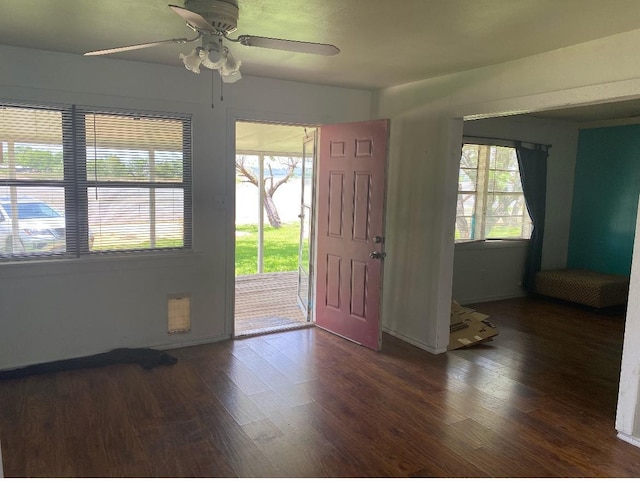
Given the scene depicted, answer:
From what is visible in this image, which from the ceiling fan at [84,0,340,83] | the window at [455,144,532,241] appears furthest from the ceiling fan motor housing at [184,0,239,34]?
the window at [455,144,532,241]

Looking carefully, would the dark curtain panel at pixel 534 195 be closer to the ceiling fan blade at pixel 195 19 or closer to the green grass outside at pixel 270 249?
the green grass outside at pixel 270 249

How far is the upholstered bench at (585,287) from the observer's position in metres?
5.38

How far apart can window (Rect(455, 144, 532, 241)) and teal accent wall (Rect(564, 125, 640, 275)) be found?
0.90 metres

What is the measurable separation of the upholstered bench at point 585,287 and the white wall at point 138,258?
3517 millimetres

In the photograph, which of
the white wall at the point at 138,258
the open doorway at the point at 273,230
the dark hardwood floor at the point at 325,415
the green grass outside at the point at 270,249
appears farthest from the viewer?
the green grass outside at the point at 270,249

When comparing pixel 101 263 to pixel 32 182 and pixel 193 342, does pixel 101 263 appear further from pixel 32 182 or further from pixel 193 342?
pixel 193 342

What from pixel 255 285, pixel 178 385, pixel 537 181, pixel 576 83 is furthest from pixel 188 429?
pixel 537 181

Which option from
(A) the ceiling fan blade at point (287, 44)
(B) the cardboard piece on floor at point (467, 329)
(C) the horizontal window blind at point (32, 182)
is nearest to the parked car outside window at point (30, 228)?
(C) the horizontal window blind at point (32, 182)

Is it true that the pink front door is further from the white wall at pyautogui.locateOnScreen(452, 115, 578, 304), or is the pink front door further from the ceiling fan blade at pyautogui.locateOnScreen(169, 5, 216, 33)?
the ceiling fan blade at pyautogui.locateOnScreen(169, 5, 216, 33)

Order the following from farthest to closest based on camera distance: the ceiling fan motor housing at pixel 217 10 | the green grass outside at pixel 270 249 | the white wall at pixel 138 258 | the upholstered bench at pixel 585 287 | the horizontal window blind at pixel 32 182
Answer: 1. the green grass outside at pixel 270 249
2. the upholstered bench at pixel 585 287
3. the white wall at pixel 138 258
4. the horizontal window blind at pixel 32 182
5. the ceiling fan motor housing at pixel 217 10

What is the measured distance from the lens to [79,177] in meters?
3.49

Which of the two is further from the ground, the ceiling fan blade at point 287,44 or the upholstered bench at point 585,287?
the ceiling fan blade at point 287,44

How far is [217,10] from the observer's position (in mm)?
2139

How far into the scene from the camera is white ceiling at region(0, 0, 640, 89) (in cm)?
227
